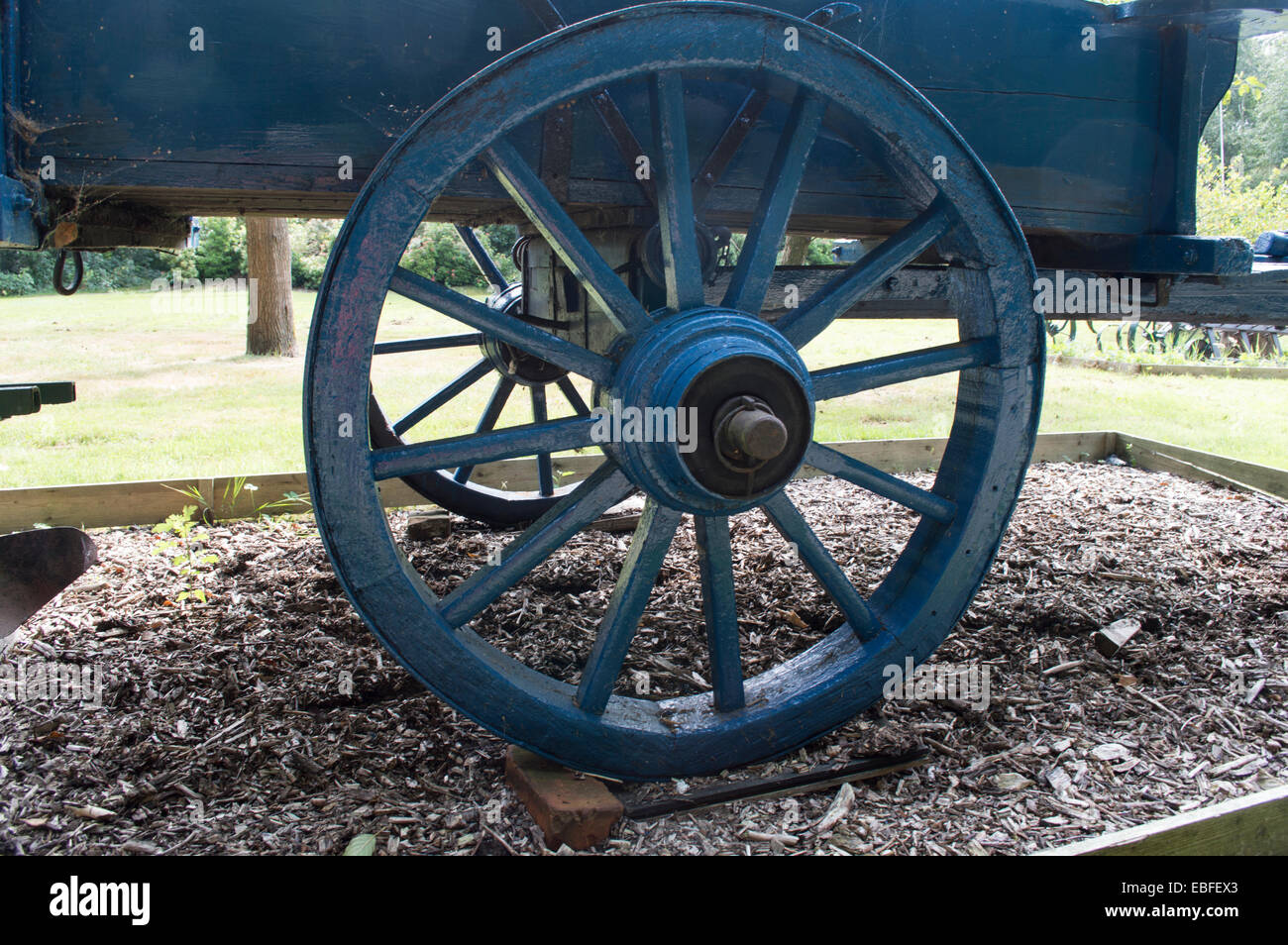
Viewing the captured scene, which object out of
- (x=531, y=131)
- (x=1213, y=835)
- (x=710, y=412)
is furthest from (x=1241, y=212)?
(x=710, y=412)

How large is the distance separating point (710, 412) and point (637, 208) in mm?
806

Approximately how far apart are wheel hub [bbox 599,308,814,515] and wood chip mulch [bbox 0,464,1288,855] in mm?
755

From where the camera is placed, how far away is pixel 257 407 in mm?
7238

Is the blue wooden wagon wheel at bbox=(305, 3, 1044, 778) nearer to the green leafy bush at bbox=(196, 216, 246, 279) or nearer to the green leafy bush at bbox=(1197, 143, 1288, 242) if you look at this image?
the green leafy bush at bbox=(1197, 143, 1288, 242)

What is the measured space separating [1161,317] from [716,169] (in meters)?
1.66

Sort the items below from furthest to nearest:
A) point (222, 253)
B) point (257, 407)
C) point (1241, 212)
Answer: point (222, 253), point (1241, 212), point (257, 407)

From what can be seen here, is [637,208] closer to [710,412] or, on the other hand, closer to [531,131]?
[531,131]

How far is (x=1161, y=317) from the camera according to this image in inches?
123

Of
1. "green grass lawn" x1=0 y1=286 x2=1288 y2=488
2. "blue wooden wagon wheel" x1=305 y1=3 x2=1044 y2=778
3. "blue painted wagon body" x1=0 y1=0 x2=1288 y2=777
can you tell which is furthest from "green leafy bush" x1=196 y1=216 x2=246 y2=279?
"blue wooden wagon wheel" x1=305 y1=3 x2=1044 y2=778

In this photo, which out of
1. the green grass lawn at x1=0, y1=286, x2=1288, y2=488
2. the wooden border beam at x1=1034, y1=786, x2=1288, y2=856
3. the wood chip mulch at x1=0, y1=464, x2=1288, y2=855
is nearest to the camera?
the wooden border beam at x1=1034, y1=786, x2=1288, y2=856

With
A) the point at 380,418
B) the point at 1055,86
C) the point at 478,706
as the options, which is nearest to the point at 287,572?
the point at 380,418

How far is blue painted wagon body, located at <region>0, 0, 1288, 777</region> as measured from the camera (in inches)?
76.0

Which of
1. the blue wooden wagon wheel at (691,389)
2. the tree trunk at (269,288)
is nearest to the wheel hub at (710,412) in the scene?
the blue wooden wagon wheel at (691,389)
